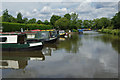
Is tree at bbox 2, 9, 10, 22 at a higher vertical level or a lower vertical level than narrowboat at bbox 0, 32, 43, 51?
higher

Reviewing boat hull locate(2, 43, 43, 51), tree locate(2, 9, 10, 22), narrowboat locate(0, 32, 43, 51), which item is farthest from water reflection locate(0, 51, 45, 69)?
tree locate(2, 9, 10, 22)

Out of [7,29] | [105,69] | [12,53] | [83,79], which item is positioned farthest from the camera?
[7,29]

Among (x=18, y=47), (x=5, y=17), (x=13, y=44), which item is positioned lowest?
(x=18, y=47)

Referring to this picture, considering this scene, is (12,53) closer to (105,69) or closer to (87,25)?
(105,69)

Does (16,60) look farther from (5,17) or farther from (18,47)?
(5,17)

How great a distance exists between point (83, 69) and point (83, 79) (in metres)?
1.47

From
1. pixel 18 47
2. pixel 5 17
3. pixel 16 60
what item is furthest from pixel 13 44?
pixel 5 17

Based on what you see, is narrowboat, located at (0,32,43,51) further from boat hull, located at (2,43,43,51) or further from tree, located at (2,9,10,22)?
tree, located at (2,9,10,22)

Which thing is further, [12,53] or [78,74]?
[12,53]

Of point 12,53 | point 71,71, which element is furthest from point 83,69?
point 12,53

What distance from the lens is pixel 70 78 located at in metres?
6.46

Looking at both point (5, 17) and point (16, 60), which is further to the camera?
point (5, 17)

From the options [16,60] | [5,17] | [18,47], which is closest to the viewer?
[16,60]

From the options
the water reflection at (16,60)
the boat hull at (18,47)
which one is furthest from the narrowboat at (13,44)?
the water reflection at (16,60)
